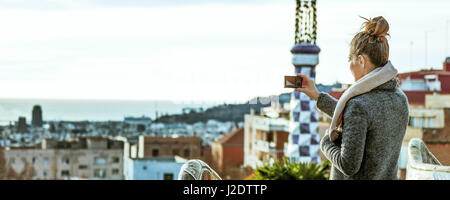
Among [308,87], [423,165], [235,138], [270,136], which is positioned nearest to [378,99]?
[308,87]

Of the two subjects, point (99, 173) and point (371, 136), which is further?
point (99, 173)

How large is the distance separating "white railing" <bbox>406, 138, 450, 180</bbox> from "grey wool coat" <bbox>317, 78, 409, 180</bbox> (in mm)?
493

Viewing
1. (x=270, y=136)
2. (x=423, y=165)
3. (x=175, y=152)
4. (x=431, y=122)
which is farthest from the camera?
(x=175, y=152)

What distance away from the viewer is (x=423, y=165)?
6.46 ft

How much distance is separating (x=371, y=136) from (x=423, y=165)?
0.71 meters

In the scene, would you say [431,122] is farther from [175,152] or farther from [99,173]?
[99,173]

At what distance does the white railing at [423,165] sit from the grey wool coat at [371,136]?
0.49m

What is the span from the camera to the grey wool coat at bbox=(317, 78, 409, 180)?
4.25ft

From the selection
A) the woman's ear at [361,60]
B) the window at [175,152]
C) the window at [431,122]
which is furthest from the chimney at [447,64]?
the window at [175,152]

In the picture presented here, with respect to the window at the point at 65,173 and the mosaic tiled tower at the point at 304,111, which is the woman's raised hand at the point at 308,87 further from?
the window at the point at 65,173

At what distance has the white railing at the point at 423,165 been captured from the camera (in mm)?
1831

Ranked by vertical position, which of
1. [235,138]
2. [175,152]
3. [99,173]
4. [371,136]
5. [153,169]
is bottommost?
[99,173]

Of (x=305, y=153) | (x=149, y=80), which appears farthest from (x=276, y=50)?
(x=149, y=80)
